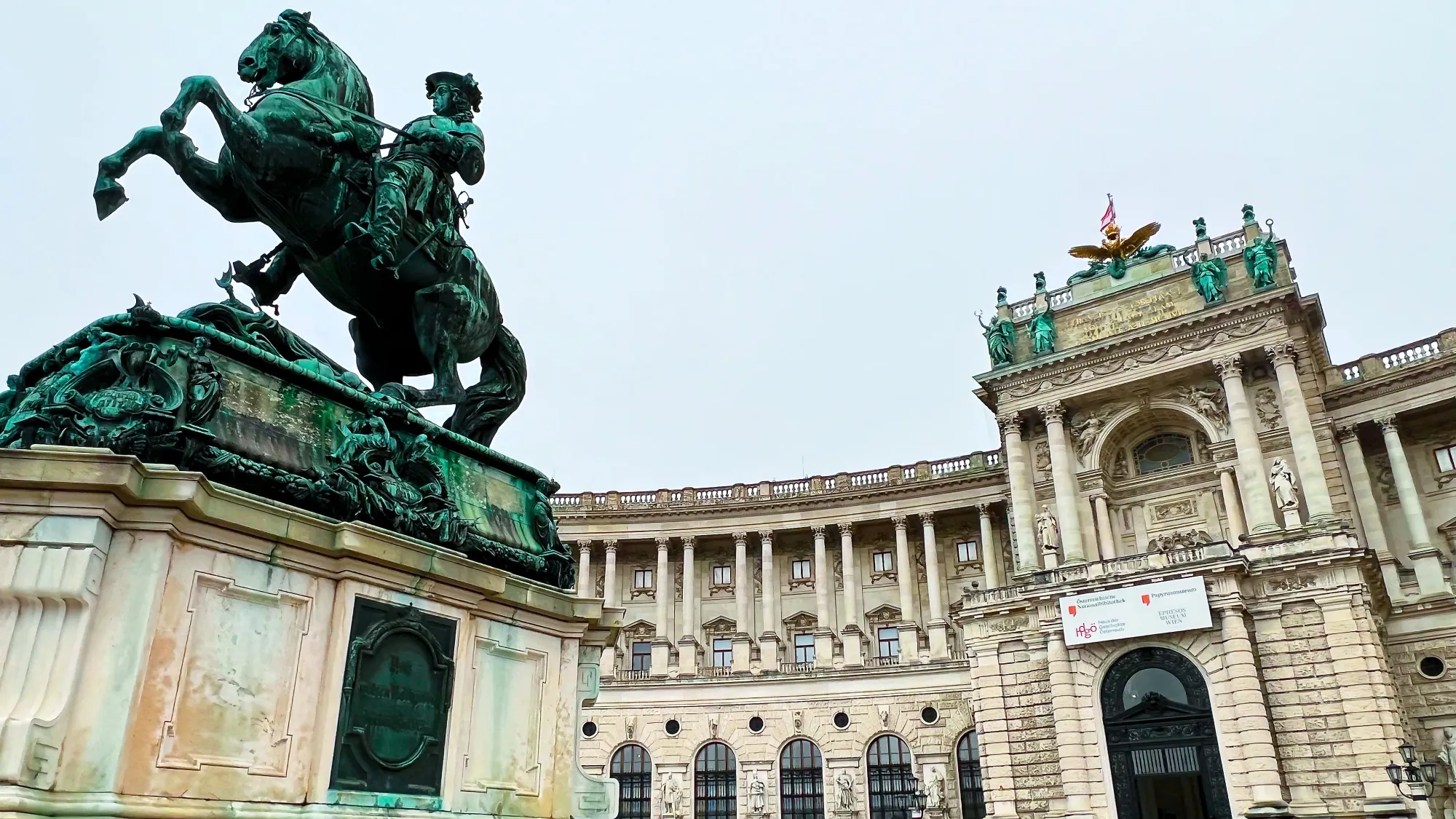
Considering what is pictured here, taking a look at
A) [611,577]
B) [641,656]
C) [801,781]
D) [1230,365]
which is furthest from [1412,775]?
[611,577]

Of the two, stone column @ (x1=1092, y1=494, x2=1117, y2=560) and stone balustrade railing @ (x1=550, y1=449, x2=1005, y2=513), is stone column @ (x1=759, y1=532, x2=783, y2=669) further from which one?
stone column @ (x1=1092, y1=494, x2=1117, y2=560)

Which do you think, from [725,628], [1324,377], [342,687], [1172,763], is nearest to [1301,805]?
[1172,763]

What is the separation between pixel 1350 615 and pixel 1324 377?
48.0 ft

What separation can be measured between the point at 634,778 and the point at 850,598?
13.3 metres

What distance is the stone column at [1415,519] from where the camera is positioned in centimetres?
3439

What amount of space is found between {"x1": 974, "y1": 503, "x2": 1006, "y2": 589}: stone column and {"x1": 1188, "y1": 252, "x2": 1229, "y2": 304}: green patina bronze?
1417 cm

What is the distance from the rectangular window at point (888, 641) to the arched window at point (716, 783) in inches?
360

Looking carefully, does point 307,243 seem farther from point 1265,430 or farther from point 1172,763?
point 1265,430

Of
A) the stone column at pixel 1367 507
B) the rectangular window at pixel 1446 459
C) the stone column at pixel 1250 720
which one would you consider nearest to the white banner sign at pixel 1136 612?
the stone column at pixel 1250 720

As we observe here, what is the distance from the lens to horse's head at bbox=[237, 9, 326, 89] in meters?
6.36

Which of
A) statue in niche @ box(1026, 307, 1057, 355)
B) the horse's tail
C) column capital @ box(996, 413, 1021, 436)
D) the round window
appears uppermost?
statue in niche @ box(1026, 307, 1057, 355)

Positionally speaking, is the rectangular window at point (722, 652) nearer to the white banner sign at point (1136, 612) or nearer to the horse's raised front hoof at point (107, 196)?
the white banner sign at point (1136, 612)

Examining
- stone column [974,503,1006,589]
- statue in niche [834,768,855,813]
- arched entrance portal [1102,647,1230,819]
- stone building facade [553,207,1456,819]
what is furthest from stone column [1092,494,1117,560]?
statue in niche [834,768,855,813]

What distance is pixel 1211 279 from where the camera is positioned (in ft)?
126
